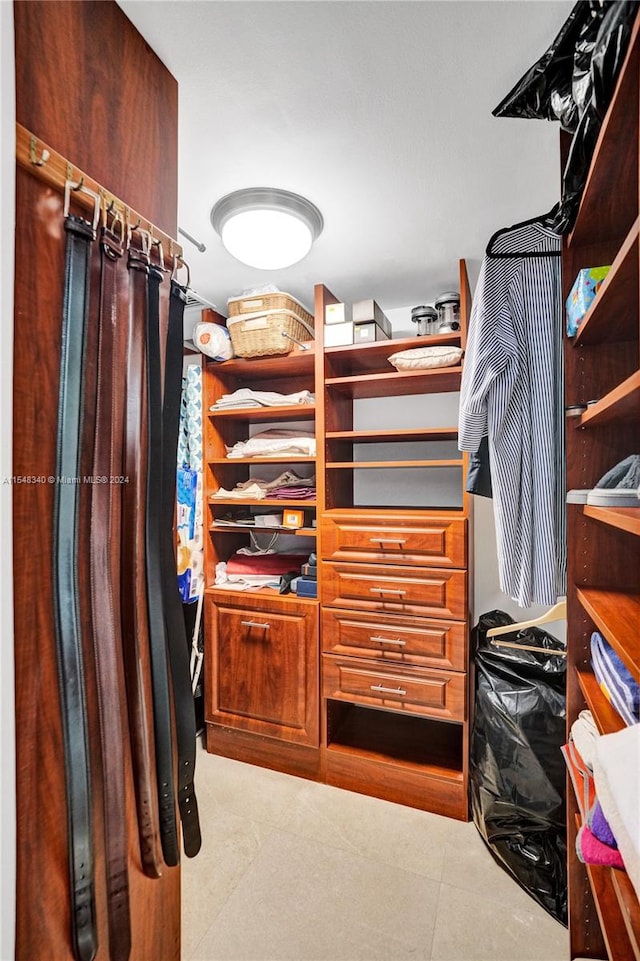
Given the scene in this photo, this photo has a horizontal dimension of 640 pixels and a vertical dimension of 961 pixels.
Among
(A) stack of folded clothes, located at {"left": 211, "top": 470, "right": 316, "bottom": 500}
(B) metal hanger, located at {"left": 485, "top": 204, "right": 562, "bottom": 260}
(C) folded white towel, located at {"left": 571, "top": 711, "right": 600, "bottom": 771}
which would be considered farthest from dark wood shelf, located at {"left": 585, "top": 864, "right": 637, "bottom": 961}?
(A) stack of folded clothes, located at {"left": 211, "top": 470, "right": 316, "bottom": 500}

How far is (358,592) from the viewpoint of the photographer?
2.03m

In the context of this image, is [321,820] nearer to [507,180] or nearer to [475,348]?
[475,348]

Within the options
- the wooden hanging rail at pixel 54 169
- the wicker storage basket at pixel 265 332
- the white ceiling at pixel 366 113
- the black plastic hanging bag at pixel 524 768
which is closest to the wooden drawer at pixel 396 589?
the black plastic hanging bag at pixel 524 768

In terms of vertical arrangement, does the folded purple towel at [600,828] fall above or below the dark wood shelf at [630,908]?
above

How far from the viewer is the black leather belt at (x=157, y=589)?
0.91 meters

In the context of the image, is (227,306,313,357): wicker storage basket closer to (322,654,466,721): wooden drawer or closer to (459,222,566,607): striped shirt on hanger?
(459,222,566,607): striped shirt on hanger

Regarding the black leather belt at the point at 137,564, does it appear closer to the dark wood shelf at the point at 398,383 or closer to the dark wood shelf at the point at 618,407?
the dark wood shelf at the point at 618,407

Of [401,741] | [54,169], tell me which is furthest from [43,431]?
[401,741]

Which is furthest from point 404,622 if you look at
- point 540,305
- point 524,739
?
point 540,305

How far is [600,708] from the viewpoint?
955mm

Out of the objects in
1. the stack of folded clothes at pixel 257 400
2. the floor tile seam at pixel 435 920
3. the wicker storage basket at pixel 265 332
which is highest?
the wicker storage basket at pixel 265 332

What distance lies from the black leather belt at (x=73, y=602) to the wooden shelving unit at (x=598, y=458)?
36.7 inches

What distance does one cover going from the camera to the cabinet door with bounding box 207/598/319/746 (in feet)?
6.89

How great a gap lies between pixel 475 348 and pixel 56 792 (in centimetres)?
136
